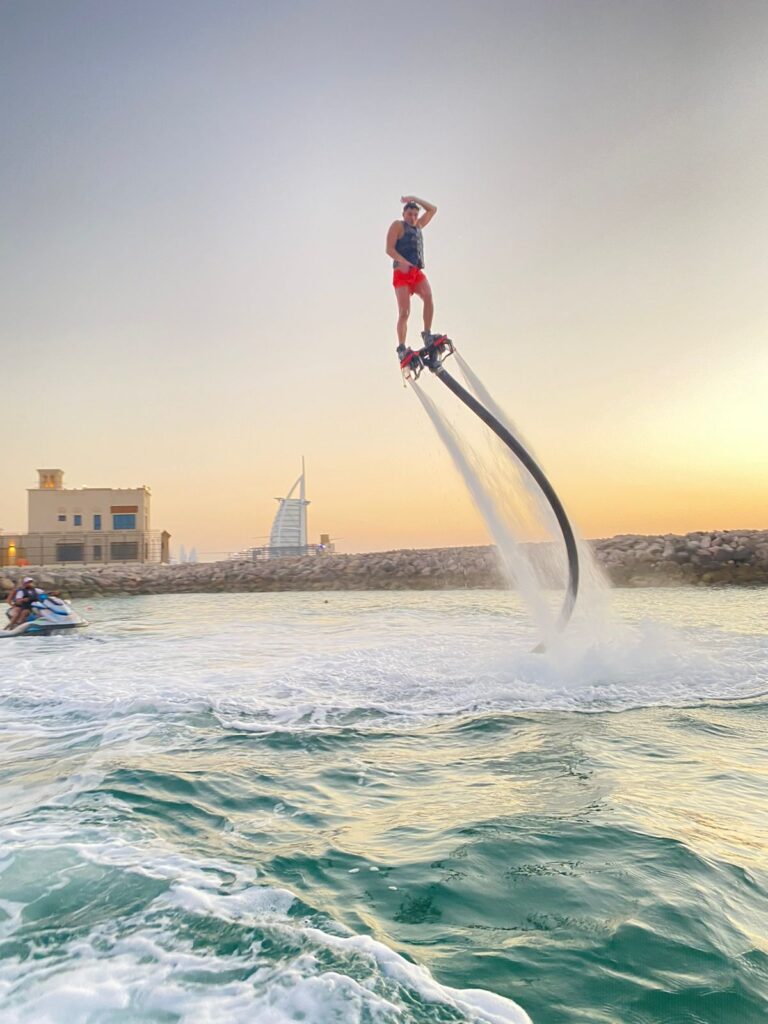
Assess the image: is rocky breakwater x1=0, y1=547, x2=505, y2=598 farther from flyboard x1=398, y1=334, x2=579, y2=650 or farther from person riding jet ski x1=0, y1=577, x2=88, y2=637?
flyboard x1=398, y1=334, x2=579, y2=650

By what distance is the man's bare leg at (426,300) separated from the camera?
8.23 meters

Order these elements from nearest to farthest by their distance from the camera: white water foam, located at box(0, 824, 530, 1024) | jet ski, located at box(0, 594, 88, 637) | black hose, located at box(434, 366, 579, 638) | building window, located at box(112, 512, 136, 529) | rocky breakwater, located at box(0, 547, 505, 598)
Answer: white water foam, located at box(0, 824, 530, 1024)
black hose, located at box(434, 366, 579, 638)
jet ski, located at box(0, 594, 88, 637)
rocky breakwater, located at box(0, 547, 505, 598)
building window, located at box(112, 512, 136, 529)

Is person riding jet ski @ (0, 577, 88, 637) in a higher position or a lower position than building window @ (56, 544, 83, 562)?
lower

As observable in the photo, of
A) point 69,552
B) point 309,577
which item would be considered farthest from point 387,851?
point 69,552

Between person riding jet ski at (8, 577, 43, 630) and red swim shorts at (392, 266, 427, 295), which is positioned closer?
red swim shorts at (392, 266, 427, 295)

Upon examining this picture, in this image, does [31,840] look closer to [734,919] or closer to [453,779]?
[453,779]

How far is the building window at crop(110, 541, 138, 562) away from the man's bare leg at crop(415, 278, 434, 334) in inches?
1925

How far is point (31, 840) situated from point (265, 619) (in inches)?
506

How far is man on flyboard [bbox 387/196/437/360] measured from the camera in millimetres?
8062

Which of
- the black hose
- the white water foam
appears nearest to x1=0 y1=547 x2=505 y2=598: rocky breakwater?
the black hose

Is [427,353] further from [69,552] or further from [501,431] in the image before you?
[69,552]

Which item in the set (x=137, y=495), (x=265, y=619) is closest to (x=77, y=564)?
(x=137, y=495)

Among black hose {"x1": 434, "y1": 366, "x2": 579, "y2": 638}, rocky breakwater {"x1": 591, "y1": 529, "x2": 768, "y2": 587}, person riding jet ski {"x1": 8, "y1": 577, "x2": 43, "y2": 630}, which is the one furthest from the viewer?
rocky breakwater {"x1": 591, "y1": 529, "x2": 768, "y2": 587}

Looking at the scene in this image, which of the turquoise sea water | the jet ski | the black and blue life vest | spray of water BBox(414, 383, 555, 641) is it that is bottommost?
the turquoise sea water
